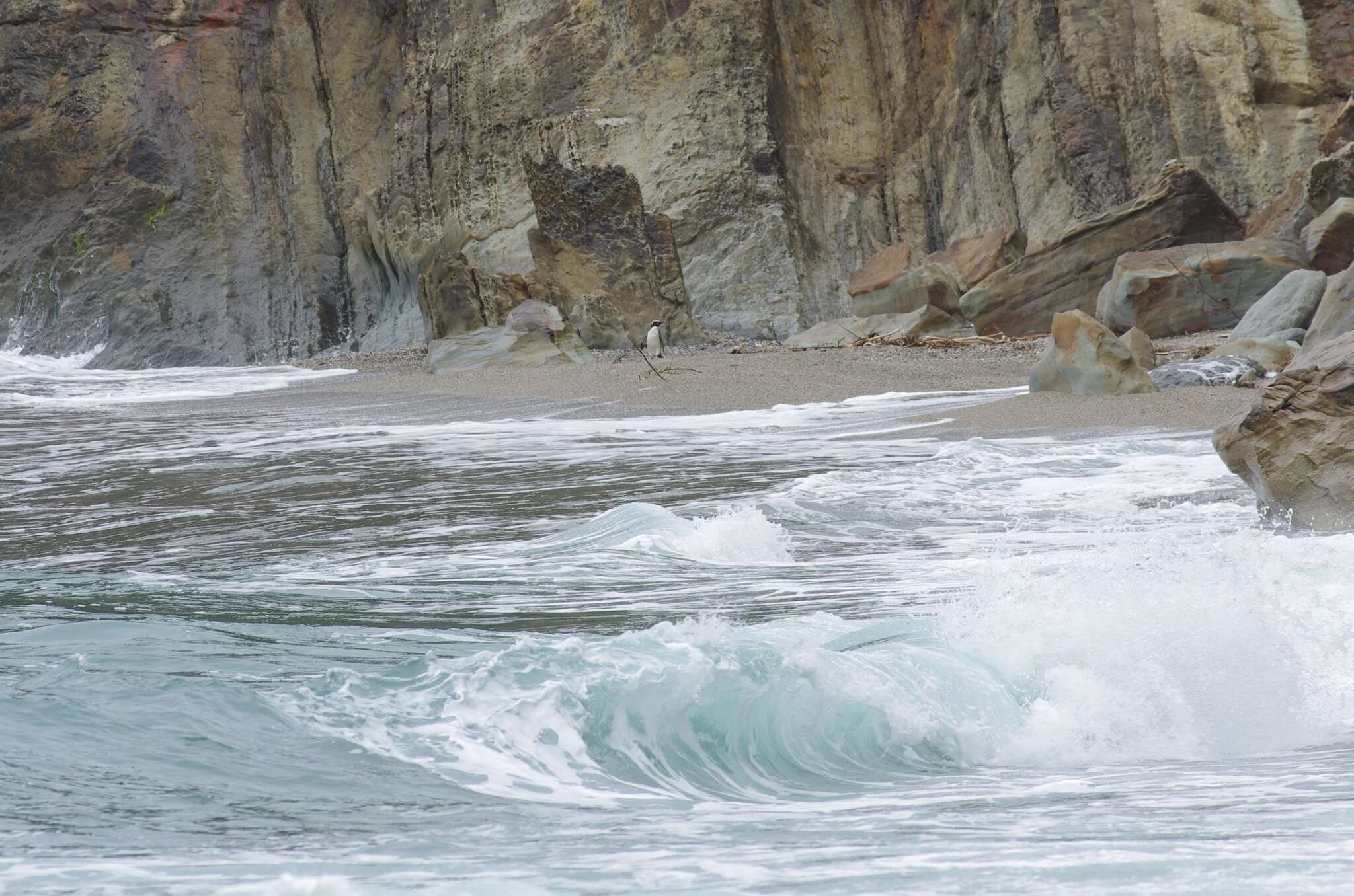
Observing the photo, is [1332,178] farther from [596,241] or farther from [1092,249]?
[596,241]

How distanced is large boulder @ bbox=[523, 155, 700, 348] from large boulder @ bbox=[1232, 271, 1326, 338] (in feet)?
27.4

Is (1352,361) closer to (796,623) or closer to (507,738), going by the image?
(796,623)

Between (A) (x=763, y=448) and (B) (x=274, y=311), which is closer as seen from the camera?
(A) (x=763, y=448)

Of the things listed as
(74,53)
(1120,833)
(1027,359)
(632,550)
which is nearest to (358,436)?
(632,550)

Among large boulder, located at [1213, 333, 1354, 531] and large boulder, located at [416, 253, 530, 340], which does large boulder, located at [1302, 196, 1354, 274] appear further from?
large boulder, located at [416, 253, 530, 340]

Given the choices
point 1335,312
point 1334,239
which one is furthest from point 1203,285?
point 1335,312

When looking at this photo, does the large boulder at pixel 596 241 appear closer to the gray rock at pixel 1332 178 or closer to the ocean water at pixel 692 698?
the gray rock at pixel 1332 178

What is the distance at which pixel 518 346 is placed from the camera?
1465cm

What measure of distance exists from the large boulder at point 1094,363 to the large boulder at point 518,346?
6545 millimetres

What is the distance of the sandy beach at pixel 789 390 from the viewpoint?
794cm

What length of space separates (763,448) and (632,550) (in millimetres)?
3109

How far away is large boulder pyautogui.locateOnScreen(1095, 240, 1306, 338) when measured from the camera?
13.3m

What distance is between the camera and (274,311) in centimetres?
2662

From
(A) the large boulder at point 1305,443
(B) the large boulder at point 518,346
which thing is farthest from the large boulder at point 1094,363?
(B) the large boulder at point 518,346
